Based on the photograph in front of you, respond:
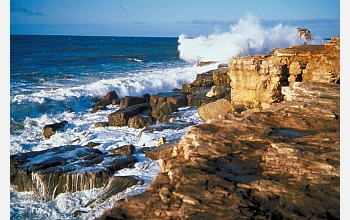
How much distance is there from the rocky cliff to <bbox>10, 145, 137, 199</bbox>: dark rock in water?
11.9 feet

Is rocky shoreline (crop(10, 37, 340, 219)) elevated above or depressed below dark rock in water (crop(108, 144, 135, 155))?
above

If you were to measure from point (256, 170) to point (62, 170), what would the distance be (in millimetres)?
5472

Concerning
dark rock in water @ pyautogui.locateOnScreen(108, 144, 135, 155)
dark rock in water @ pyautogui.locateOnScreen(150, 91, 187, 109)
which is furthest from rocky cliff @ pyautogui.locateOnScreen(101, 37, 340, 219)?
dark rock in water @ pyautogui.locateOnScreen(150, 91, 187, 109)

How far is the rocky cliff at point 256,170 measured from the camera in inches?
146

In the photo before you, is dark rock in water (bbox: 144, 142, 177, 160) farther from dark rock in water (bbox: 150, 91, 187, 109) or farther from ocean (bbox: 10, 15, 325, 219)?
dark rock in water (bbox: 150, 91, 187, 109)

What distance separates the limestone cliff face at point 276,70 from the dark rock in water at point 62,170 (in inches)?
174

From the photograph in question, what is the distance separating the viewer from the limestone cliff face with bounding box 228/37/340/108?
30.8 feet

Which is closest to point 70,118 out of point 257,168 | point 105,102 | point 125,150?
point 105,102

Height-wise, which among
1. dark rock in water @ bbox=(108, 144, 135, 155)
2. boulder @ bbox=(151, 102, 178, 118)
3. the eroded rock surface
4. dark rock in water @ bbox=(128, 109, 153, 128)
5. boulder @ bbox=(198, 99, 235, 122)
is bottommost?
dark rock in water @ bbox=(108, 144, 135, 155)

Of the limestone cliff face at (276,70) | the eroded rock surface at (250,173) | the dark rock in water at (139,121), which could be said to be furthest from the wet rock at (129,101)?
the eroded rock surface at (250,173)

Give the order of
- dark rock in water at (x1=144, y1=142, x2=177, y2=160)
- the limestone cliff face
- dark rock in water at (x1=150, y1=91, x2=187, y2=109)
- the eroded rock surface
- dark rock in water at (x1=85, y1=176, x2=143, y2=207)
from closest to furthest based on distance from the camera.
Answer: the eroded rock surface < dark rock in water at (x1=85, y1=176, x2=143, y2=207) < dark rock in water at (x1=144, y1=142, x2=177, y2=160) < the limestone cliff face < dark rock in water at (x1=150, y1=91, x2=187, y2=109)
